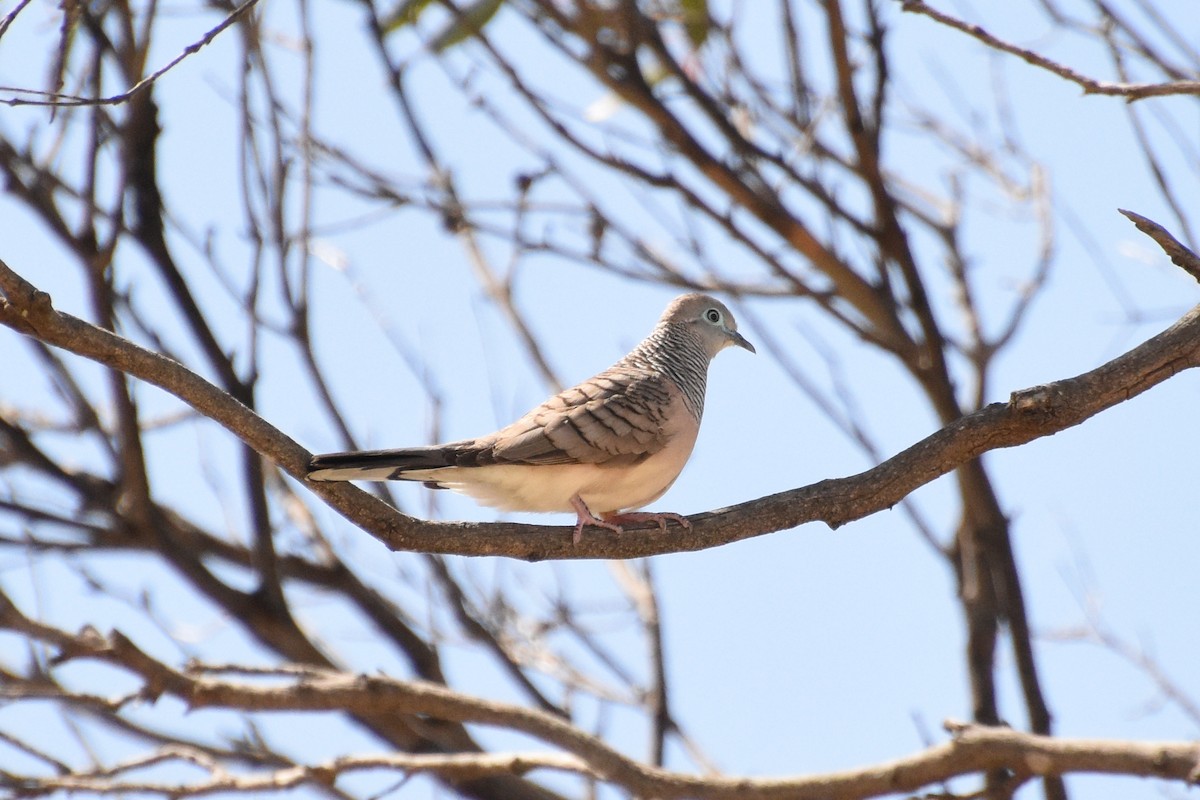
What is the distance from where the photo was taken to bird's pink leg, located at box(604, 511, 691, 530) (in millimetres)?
3573

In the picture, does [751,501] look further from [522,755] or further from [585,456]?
[522,755]

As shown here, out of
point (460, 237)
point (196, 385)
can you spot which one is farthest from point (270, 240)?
point (196, 385)

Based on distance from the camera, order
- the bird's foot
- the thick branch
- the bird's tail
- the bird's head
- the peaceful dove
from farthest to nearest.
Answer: the bird's head < the peaceful dove < the bird's foot < the bird's tail < the thick branch

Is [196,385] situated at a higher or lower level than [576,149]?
lower

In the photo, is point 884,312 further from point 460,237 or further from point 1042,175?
point 460,237

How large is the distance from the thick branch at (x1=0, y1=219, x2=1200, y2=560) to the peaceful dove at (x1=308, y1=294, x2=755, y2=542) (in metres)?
0.16

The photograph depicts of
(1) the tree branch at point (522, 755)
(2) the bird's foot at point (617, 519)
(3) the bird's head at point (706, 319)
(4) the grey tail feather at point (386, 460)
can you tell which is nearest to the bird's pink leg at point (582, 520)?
(2) the bird's foot at point (617, 519)

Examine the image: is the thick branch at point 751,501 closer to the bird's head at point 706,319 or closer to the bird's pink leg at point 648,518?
the bird's pink leg at point 648,518

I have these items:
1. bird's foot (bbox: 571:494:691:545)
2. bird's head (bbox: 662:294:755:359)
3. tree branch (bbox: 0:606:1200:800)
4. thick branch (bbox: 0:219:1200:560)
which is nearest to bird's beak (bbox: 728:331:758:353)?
bird's head (bbox: 662:294:755:359)

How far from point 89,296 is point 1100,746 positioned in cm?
397

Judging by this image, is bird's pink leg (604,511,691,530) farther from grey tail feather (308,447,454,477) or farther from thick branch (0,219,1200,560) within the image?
grey tail feather (308,447,454,477)

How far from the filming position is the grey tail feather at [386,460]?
3201mm

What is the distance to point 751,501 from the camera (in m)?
3.47

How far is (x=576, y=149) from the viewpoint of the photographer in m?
5.07
